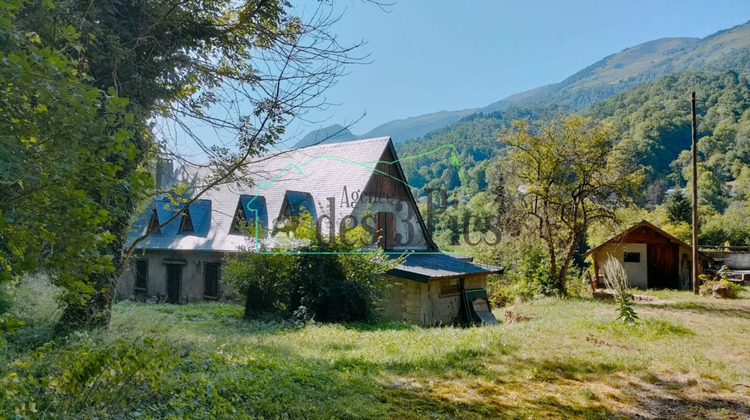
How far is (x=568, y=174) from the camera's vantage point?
17.1m

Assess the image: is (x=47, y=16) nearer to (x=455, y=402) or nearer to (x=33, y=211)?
(x=33, y=211)

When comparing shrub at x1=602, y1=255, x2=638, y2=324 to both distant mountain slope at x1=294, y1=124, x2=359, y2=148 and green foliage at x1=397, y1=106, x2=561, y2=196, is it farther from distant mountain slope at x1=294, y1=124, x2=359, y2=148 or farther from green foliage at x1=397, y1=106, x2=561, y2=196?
green foliage at x1=397, y1=106, x2=561, y2=196

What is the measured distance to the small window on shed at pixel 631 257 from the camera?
83.8 feet

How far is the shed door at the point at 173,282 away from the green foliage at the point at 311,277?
23.4 ft

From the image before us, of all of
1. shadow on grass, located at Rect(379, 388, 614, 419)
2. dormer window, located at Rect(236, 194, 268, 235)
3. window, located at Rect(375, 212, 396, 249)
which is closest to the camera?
shadow on grass, located at Rect(379, 388, 614, 419)

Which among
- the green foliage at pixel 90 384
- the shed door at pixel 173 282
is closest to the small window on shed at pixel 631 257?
the shed door at pixel 173 282

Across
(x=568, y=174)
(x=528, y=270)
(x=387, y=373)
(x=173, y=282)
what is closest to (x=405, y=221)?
(x=528, y=270)

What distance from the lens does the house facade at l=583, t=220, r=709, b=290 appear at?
24.5 m

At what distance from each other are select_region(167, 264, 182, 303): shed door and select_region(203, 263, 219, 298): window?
149 cm

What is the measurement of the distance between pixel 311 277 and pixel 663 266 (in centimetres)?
2246

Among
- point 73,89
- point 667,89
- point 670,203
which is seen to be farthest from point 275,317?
point 667,89

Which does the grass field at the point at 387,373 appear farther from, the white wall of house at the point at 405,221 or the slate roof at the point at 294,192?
the white wall of house at the point at 405,221

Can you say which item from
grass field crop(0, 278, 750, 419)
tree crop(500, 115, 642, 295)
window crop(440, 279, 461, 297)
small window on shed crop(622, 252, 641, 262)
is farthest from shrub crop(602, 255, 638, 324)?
small window on shed crop(622, 252, 641, 262)

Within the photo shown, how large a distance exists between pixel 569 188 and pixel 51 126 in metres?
17.0
